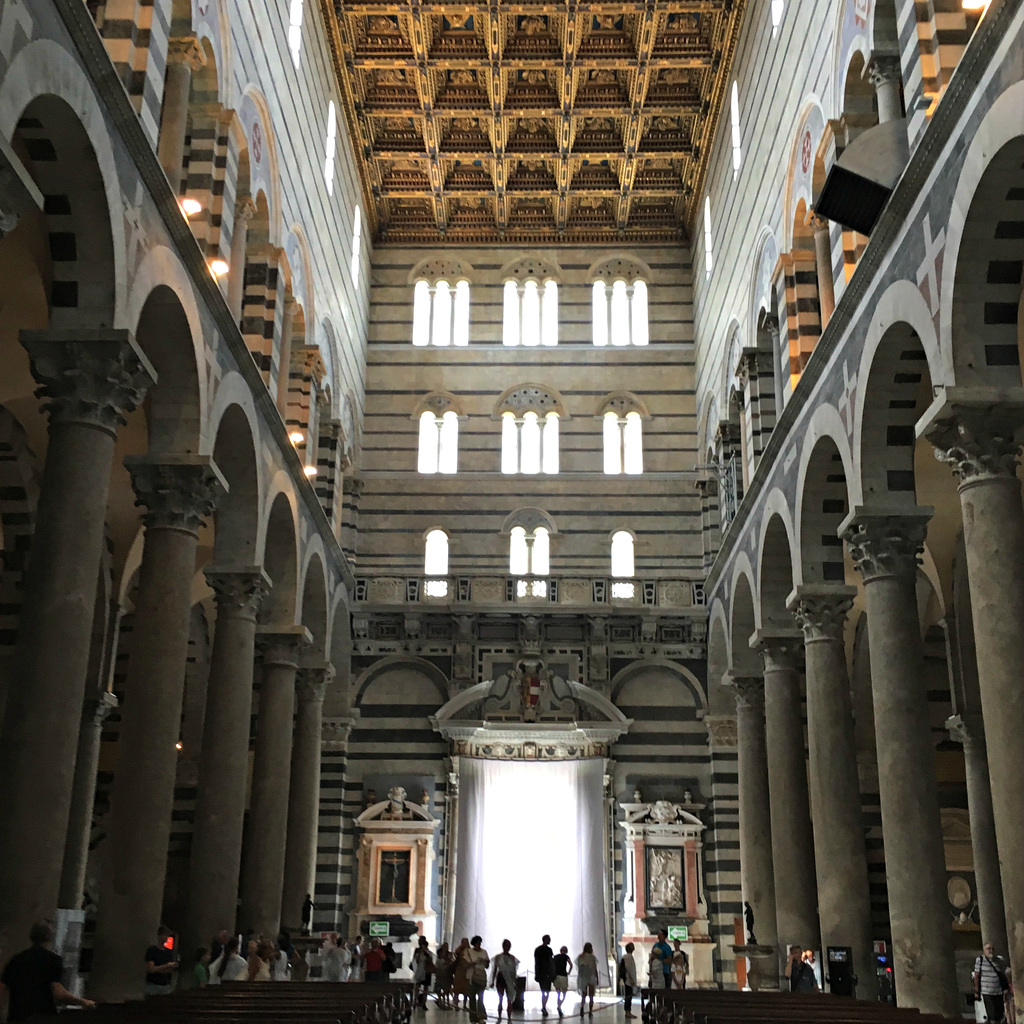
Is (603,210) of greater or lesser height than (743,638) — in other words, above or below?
above

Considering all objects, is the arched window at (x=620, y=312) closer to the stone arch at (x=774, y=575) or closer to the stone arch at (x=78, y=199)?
the stone arch at (x=774, y=575)

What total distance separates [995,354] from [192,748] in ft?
66.3

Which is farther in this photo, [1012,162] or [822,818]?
[822,818]

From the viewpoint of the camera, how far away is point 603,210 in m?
31.2

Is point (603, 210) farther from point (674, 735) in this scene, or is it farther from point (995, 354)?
point (995, 354)

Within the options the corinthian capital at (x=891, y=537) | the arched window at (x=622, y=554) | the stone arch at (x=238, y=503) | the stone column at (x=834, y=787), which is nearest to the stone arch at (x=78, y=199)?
the stone arch at (x=238, y=503)

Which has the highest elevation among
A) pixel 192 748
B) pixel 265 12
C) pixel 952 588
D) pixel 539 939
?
pixel 265 12

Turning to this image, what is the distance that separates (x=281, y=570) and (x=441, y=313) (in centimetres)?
1192

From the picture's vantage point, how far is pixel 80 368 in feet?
37.2

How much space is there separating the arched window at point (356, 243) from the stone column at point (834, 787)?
15102 millimetres

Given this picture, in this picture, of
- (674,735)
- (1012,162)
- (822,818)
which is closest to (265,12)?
(1012,162)

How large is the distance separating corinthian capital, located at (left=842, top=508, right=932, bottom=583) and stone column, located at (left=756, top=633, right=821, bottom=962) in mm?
5297

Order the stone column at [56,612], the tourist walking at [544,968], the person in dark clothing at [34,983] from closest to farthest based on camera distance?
the person in dark clothing at [34,983] < the stone column at [56,612] < the tourist walking at [544,968]

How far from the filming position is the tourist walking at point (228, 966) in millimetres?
14328
